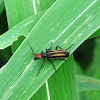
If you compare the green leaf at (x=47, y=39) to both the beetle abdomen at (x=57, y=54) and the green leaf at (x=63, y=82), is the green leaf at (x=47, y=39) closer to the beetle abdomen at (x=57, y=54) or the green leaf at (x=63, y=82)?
the beetle abdomen at (x=57, y=54)

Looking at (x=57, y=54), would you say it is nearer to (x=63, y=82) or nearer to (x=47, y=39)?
(x=47, y=39)

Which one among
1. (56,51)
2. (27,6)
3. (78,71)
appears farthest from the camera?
(78,71)

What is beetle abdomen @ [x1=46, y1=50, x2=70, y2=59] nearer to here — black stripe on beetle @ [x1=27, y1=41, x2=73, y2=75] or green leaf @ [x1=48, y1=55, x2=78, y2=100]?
black stripe on beetle @ [x1=27, y1=41, x2=73, y2=75]

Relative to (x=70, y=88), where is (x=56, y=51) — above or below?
above

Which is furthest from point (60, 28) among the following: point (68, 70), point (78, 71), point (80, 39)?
point (78, 71)

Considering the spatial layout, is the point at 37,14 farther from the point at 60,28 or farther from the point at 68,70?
the point at 68,70

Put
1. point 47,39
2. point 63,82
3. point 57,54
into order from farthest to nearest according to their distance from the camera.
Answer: point 63,82 < point 57,54 < point 47,39

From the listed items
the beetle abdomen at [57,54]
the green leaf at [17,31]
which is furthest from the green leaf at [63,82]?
the green leaf at [17,31]

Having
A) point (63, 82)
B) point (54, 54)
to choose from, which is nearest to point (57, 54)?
point (54, 54)
